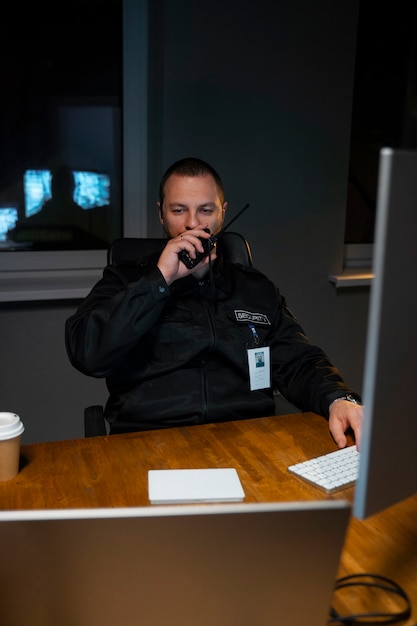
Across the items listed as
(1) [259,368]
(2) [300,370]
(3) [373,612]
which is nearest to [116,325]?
(1) [259,368]

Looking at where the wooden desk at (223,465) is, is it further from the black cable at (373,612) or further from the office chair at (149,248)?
the office chair at (149,248)

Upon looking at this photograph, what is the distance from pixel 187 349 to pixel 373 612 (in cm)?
95

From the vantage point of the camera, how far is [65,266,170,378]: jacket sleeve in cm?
153

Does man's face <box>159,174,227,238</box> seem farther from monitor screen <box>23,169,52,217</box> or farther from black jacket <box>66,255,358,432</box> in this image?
monitor screen <box>23,169,52,217</box>

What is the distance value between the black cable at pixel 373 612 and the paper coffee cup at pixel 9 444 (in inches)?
24.3

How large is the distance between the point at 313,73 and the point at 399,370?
241 centimetres

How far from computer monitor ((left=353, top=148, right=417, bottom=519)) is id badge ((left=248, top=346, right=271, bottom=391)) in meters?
0.88

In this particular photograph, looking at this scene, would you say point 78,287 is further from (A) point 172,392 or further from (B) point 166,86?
(A) point 172,392

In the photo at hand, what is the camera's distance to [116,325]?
153 centimetres

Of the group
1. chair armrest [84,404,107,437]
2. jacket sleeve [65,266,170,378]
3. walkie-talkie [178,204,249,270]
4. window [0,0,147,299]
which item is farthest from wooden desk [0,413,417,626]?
window [0,0,147,299]

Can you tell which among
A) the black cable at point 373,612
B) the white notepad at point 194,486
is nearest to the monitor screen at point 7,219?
the white notepad at point 194,486

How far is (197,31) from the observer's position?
256 cm

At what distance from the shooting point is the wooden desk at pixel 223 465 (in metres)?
0.99

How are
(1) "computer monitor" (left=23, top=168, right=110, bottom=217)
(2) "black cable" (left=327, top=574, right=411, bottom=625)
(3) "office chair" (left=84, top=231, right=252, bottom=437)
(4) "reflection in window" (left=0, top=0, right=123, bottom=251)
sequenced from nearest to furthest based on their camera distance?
(2) "black cable" (left=327, top=574, right=411, bottom=625) < (3) "office chair" (left=84, top=231, right=252, bottom=437) < (4) "reflection in window" (left=0, top=0, right=123, bottom=251) < (1) "computer monitor" (left=23, top=168, right=110, bottom=217)
